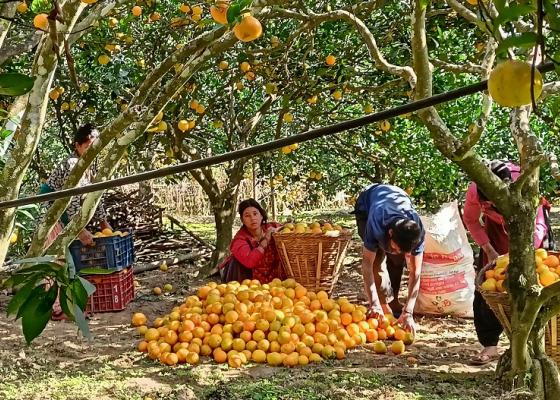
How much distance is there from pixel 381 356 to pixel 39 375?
2.35 metres

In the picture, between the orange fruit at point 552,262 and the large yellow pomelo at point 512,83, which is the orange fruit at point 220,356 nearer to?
the orange fruit at point 552,262

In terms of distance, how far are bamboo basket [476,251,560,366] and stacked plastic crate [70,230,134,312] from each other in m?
3.22

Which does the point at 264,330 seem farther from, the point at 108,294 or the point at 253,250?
the point at 108,294

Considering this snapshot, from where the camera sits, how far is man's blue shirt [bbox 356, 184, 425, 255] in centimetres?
458

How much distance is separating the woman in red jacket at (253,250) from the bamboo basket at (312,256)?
205 mm

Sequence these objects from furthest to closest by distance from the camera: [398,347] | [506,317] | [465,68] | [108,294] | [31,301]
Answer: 1. [108,294]
2. [398,347]
3. [465,68]
4. [506,317]
5. [31,301]

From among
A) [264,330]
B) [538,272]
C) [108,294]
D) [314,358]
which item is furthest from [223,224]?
[538,272]

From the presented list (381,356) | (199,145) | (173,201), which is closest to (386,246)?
(381,356)

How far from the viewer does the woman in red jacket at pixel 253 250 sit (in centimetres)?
577

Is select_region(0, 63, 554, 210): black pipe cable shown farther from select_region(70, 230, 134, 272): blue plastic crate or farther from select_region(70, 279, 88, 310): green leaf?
select_region(70, 230, 134, 272): blue plastic crate

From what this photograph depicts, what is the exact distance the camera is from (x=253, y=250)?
577cm

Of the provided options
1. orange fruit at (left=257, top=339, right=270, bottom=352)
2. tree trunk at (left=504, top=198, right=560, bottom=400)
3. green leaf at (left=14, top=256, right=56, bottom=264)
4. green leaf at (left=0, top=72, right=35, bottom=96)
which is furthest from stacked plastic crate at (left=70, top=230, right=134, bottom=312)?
green leaf at (left=0, top=72, right=35, bottom=96)

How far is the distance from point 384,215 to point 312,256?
1107 millimetres

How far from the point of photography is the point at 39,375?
4121 mm
